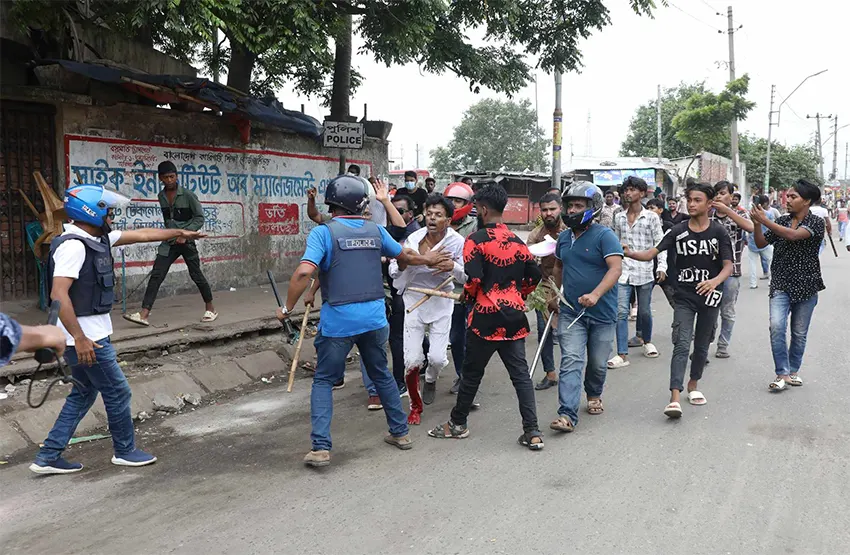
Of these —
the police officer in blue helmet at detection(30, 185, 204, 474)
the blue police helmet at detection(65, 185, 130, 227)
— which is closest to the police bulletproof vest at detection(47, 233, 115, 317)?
the police officer in blue helmet at detection(30, 185, 204, 474)

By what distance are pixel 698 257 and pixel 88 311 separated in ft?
14.1

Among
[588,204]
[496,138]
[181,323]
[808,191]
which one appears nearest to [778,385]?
[808,191]

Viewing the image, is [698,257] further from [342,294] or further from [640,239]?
[342,294]

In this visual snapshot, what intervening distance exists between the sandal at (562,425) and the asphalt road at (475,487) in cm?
7

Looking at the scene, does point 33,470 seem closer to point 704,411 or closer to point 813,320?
point 704,411

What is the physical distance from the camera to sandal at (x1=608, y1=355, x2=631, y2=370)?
7.21 m

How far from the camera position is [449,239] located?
5562 mm

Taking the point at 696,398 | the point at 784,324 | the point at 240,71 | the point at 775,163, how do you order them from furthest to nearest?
1. the point at 775,163
2. the point at 240,71
3. the point at 784,324
4. the point at 696,398

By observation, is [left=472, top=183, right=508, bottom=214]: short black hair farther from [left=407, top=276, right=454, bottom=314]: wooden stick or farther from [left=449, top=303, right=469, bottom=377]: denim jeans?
[left=449, top=303, right=469, bottom=377]: denim jeans

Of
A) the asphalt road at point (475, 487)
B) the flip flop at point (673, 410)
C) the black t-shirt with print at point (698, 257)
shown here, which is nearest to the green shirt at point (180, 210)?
the asphalt road at point (475, 487)

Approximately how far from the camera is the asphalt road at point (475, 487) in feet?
11.4

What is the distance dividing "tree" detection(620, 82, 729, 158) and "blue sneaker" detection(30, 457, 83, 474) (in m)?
43.1

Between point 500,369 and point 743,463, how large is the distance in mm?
3034

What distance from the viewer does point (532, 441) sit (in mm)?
4758
